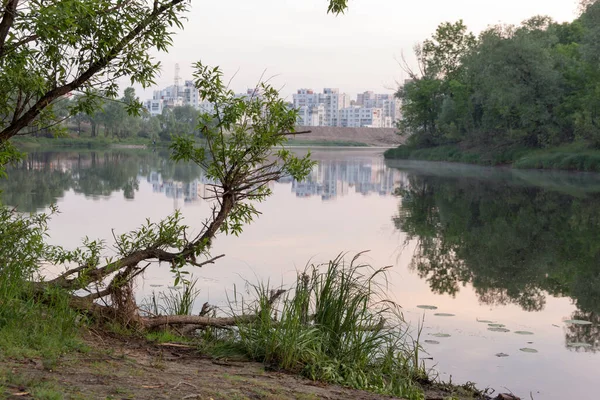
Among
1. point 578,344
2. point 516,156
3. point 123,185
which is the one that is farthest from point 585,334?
point 516,156

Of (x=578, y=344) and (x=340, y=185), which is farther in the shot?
(x=340, y=185)

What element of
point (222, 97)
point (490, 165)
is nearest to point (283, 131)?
point (222, 97)

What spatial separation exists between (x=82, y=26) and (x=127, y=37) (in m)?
0.46

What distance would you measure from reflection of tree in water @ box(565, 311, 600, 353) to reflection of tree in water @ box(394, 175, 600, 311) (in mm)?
737

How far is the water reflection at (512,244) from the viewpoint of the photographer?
1181 cm

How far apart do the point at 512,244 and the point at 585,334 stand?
26.6ft

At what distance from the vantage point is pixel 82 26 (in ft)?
21.3

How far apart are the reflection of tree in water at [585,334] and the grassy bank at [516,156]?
37.2 metres

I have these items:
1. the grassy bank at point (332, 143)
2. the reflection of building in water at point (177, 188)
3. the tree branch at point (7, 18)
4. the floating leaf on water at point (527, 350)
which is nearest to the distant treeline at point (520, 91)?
the reflection of building in water at point (177, 188)

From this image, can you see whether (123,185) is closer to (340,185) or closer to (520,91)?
(340,185)

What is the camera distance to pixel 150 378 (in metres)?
5.50

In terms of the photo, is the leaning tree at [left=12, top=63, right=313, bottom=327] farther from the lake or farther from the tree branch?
the lake

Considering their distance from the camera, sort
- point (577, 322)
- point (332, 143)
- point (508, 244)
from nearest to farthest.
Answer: point (577, 322), point (508, 244), point (332, 143)

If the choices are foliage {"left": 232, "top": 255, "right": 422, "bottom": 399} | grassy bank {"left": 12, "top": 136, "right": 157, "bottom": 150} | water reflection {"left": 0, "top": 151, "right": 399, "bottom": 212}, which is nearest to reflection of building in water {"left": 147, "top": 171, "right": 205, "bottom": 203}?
water reflection {"left": 0, "top": 151, "right": 399, "bottom": 212}
